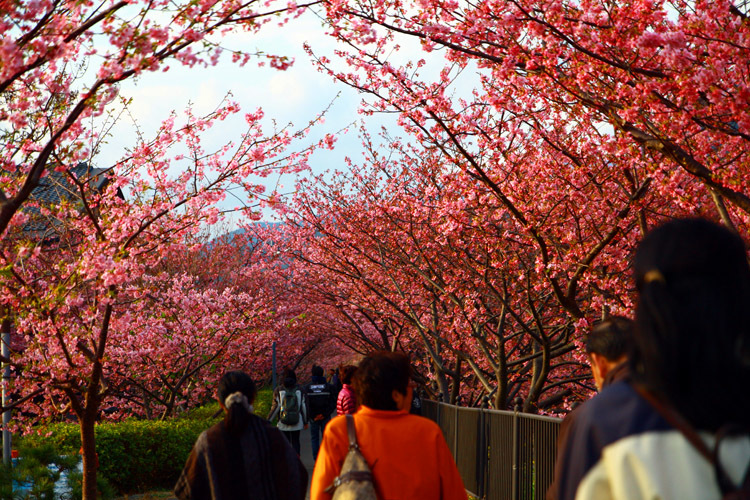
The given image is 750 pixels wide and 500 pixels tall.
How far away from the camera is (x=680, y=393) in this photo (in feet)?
4.33

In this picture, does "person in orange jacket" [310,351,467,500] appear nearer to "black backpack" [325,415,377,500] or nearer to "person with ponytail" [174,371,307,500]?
"black backpack" [325,415,377,500]

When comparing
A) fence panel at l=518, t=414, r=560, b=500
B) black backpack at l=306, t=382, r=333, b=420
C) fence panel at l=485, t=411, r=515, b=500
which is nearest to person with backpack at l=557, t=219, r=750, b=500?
fence panel at l=518, t=414, r=560, b=500

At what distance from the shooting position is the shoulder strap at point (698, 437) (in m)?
1.23

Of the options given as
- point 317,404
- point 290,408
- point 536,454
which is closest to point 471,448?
point 536,454

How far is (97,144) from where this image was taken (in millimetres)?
8336

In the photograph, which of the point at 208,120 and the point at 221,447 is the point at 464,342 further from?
the point at 221,447

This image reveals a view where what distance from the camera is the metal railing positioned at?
266 inches

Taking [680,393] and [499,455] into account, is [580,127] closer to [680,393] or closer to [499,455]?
[499,455]

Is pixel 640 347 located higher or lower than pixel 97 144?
lower

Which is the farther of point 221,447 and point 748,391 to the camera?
point 221,447

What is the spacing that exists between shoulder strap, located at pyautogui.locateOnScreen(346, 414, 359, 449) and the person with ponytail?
77cm

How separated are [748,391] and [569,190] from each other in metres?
6.88

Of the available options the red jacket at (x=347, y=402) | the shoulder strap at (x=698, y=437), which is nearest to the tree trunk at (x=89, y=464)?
the red jacket at (x=347, y=402)

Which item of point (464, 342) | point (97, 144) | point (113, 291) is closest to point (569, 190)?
point (113, 291)
